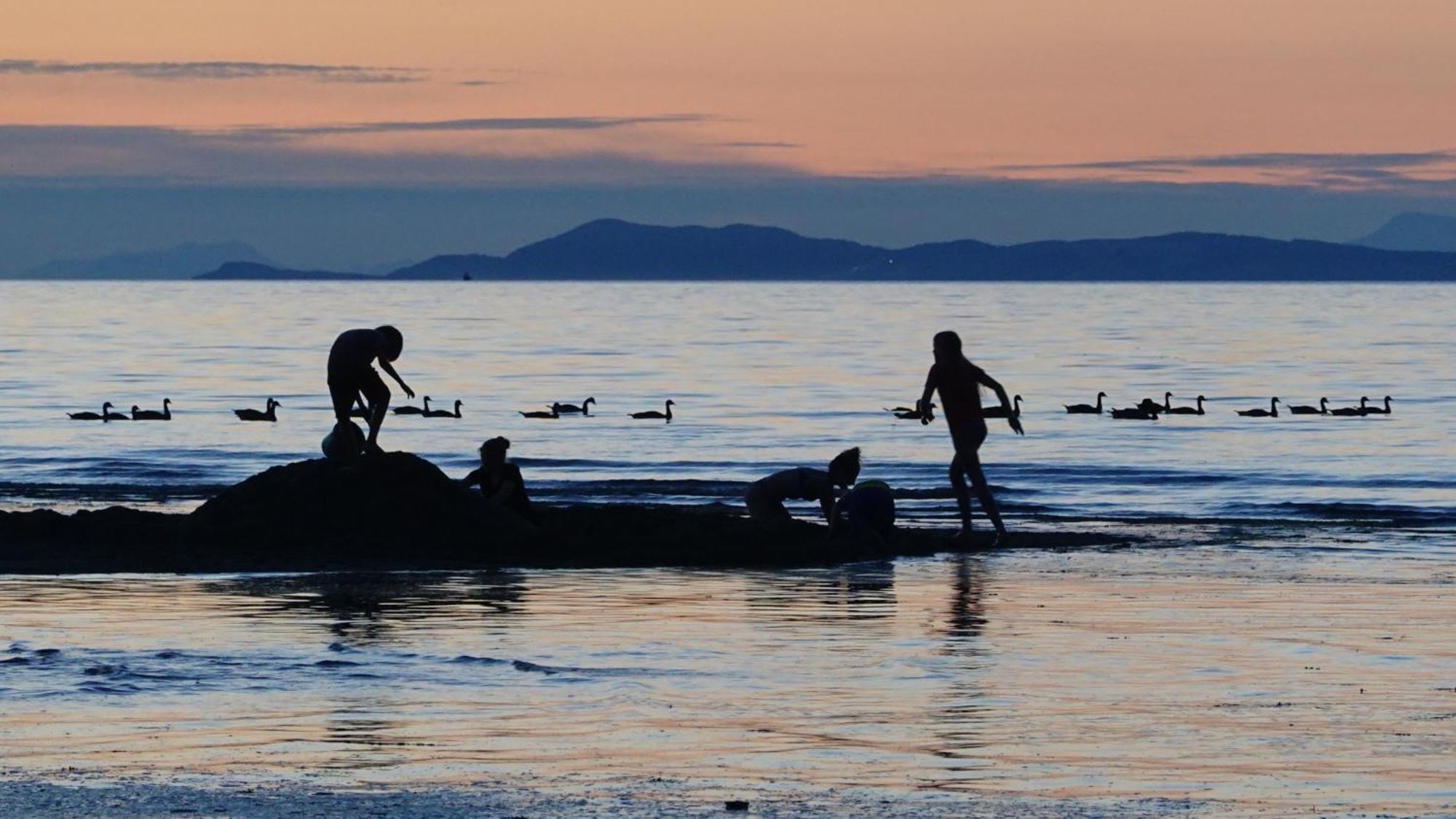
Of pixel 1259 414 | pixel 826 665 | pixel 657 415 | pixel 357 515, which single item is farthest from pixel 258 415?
pixel 826 665

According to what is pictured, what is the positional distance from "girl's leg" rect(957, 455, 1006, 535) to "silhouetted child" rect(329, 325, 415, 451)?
5144mm

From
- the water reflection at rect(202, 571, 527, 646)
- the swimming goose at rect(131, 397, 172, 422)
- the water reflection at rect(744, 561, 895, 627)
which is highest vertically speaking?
the swimming goose at rect(131, 397, 172, 422)

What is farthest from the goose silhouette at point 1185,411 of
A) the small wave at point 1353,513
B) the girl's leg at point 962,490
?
the girl's leg at point 962,490

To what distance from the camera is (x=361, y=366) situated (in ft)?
64.1

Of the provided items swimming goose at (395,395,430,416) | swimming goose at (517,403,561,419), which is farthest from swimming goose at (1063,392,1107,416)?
swimming goose at (395,395,430,416)

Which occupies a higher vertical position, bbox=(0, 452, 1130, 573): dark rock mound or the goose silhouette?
the goose silhouette

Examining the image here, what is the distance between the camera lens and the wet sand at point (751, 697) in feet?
29.2

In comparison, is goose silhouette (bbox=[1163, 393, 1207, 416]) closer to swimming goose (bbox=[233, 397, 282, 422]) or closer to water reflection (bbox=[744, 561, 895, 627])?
swimming goose (bbox=[233, 397, 282, 422])

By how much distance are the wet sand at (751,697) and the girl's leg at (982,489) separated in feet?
8.81

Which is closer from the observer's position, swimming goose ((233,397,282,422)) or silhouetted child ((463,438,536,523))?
silhouetted child ((463,438,536,523))

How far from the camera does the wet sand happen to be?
8906 mm

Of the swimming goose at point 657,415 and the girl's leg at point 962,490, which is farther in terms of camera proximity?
the swimming goose at point 657,415

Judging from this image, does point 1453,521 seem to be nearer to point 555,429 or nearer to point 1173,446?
point 1173,446

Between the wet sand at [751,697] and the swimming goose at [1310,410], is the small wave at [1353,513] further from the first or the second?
the swimming goose at [1310,410]
